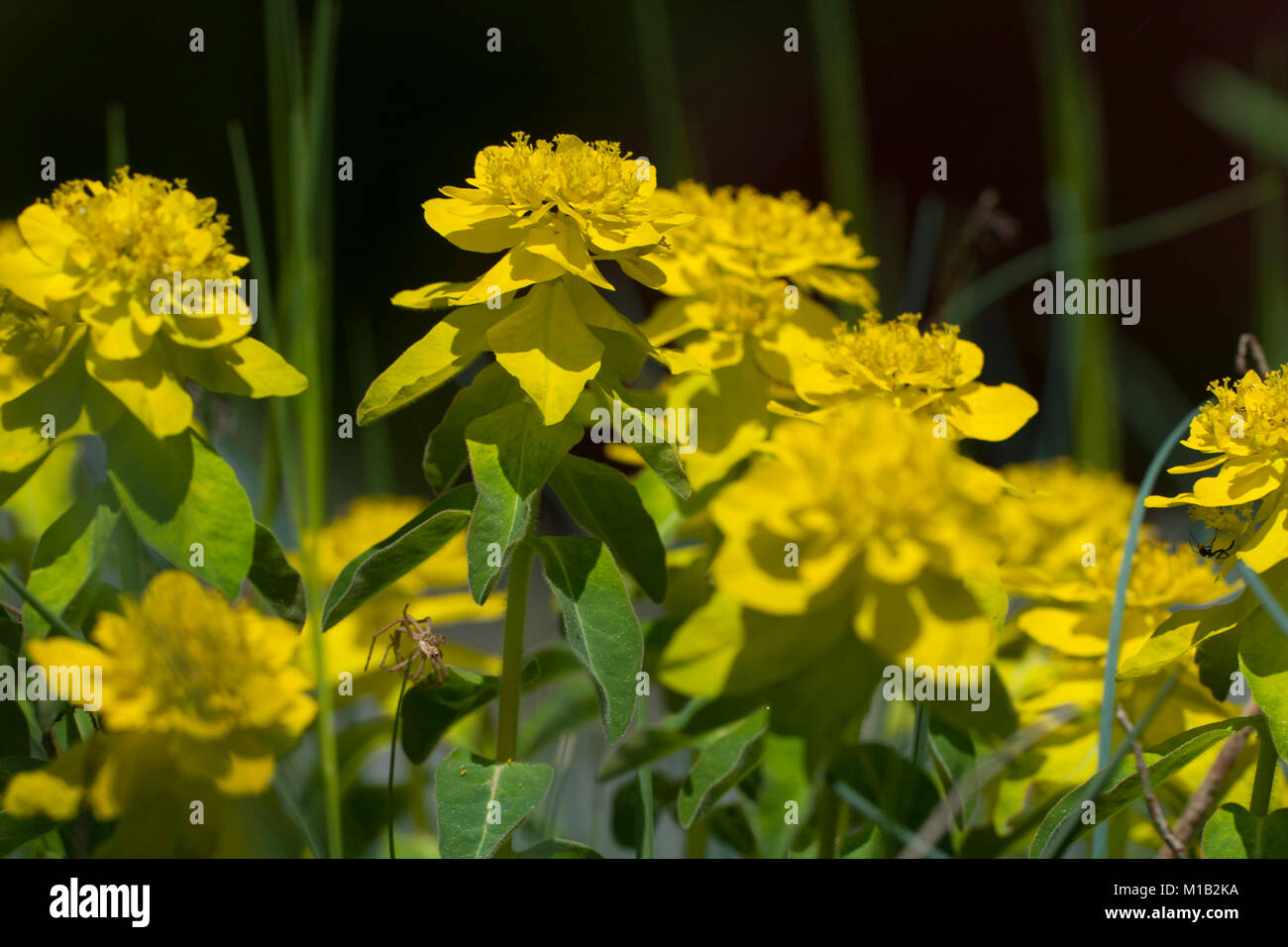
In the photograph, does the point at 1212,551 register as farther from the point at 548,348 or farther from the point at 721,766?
the point at 548,348

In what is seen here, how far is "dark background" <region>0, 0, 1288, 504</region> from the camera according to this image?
116 cm

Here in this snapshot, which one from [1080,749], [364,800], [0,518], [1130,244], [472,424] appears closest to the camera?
[472,424]

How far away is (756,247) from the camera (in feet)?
2.72

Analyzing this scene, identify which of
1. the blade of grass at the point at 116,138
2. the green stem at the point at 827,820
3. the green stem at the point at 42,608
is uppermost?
the blade of grass at the point at 116,138

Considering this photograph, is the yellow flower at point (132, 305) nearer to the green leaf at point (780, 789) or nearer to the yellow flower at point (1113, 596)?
the green leaf at point (780, 789)

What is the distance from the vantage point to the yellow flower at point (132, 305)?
0.67m

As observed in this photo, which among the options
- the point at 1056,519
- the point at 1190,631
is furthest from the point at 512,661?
the point at 1056,519

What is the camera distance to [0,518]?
3.63 feet

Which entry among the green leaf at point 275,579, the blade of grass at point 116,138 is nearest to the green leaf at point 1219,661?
the green leaf at point 275,579

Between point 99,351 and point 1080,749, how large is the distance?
0.68 m

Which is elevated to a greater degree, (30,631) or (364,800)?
(30,631)

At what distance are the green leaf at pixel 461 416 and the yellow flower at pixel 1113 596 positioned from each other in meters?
0.39
